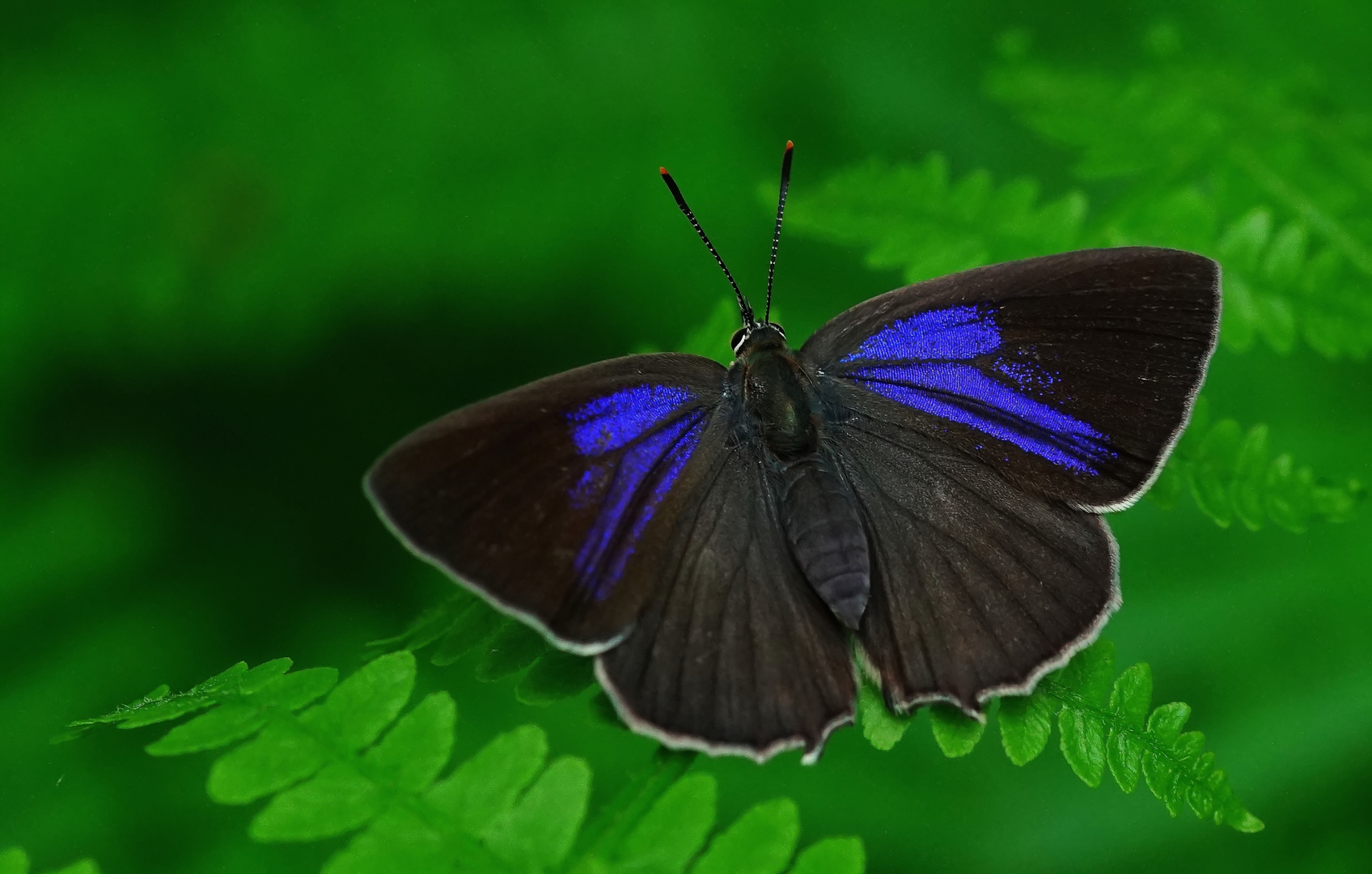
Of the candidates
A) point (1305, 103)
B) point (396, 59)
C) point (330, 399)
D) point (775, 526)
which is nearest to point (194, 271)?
point (330, 399)

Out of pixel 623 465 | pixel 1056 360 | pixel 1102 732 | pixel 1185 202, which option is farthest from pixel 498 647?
pixel 1185 202

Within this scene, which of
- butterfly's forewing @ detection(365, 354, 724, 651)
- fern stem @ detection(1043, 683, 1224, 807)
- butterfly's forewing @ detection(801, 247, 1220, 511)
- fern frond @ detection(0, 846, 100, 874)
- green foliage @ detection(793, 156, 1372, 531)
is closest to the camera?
fern frond @ detection(0, 846, 100, 874)

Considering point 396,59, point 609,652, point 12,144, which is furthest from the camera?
point 396,59

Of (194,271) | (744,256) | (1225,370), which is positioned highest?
(194,271)

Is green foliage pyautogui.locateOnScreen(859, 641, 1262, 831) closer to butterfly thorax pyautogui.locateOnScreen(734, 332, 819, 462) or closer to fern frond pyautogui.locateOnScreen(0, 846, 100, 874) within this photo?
butterfly thorax pyautogui.locateOnScreen(734, 332, 819, 462)

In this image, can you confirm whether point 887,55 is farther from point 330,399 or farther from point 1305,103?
point 330,399

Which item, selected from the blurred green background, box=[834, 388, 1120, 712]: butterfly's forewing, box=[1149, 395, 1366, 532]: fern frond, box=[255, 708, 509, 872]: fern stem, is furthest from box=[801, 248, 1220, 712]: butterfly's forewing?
box=[255, 708, 509, 872]: fern stem
